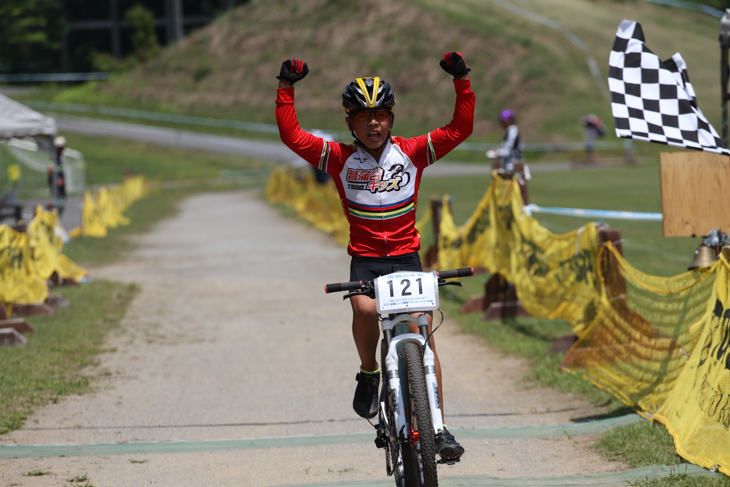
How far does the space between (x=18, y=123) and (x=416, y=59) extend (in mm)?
42514

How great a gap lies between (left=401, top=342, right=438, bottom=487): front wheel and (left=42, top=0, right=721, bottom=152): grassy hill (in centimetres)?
4030

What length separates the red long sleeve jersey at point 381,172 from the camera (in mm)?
4930

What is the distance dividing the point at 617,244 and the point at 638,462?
2829 millimetres

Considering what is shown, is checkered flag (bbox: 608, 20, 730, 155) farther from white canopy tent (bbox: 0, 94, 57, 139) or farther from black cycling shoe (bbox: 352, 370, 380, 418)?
white canopy tent (bbox: 0, 94, 57, 139)

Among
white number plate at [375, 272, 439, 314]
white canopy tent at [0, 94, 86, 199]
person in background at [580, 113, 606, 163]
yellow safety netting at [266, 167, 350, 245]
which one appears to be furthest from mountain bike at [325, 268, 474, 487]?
person in background at [580, 113, 606, 163]

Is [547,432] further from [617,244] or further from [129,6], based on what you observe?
[129,6]

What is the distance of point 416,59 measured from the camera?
57938 millimetres

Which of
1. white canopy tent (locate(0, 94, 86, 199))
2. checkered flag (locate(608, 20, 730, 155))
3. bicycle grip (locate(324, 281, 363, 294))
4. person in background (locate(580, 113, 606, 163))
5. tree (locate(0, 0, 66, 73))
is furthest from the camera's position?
tree (locate(0, 0, 66, 73))

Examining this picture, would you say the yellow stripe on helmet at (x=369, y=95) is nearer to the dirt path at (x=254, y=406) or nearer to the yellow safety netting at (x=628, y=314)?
the dirt path at (x=254, y=406)

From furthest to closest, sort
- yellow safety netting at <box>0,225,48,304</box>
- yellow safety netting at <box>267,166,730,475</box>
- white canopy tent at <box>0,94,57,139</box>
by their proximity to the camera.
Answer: white canopy tent at <box>0,94,57,139</box> → yellow safety netting at <box>0,225,48,304</box> → yellow safety netting at <box>267,166,730,475</box>

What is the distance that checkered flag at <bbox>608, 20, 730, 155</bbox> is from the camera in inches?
263

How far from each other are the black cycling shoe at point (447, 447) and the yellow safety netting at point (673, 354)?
160 cm

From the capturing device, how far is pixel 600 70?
1960 inches

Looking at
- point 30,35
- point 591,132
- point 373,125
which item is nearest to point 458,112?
point 373,125
